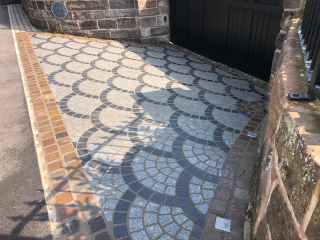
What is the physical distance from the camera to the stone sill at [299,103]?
3.68ft

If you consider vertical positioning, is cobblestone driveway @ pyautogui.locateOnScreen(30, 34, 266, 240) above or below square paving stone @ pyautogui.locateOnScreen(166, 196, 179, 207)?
above

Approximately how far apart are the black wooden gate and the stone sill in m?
3.16

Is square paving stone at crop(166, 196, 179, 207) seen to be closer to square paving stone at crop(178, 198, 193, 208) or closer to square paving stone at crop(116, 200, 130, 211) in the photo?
square paving stone at crop(178, 198, 193, 208)

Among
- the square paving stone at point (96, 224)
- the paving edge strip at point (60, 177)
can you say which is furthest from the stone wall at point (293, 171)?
the paving edge strip at point (60, 177)

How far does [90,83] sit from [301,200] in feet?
16.2

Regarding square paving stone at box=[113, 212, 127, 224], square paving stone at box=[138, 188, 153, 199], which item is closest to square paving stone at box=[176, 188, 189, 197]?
square paving stone at box=[138, 188, 153, 199]

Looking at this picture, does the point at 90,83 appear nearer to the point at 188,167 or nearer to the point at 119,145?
the point at 119,145

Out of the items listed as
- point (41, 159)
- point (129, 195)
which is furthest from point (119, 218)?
point (41, 159)

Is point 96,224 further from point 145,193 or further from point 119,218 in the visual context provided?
point 145,193

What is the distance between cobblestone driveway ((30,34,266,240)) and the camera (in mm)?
2574

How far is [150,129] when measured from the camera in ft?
12.7

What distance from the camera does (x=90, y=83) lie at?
210 inches

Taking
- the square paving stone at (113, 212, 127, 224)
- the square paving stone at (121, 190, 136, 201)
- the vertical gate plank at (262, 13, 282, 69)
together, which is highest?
the vertical gate plank at (262, 13, 282, 69)

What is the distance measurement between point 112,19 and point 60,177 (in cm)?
671
